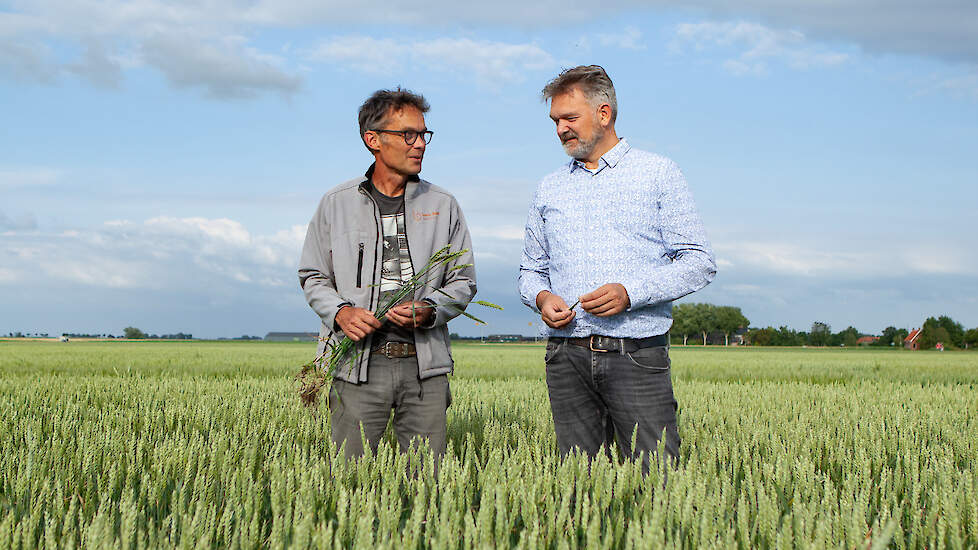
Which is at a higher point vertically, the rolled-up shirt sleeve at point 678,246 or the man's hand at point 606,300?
the rolled-up shirt sleeve at point 678,246

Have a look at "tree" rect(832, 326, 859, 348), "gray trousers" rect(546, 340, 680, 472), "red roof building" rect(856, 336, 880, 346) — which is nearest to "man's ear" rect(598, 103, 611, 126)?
"gray trousers" rect(546, 340, 680, 472)

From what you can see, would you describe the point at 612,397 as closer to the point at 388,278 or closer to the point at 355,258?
the point at 388,278

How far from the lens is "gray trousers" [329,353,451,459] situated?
2963mm

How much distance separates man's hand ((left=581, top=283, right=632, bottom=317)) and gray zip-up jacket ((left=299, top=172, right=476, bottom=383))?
0.67 meters

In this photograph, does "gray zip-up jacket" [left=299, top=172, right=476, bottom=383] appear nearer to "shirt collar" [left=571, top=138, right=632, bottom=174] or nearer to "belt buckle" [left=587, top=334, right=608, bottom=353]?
"belt buckle" [left=587, top=334, right=608, bottom=353]

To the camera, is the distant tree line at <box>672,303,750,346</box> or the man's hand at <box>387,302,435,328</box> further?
the distant tree line at <box>672,303,750,346</box>

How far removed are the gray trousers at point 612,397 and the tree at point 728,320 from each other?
11629 centimetres

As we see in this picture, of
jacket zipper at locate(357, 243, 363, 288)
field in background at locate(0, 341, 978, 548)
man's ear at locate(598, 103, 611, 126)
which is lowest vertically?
field in background at locate(0, 341, 978, 548)

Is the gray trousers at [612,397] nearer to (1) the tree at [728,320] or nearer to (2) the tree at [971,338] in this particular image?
(2) the tree at [971,338]

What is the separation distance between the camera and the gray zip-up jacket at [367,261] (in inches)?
117

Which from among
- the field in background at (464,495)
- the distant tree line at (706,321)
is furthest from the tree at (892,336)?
the field in background at (464,495)

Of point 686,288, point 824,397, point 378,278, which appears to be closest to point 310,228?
point 378,278

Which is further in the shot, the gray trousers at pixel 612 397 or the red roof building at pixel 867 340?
the red roof building at pixel 867 340

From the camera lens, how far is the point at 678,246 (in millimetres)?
2836
